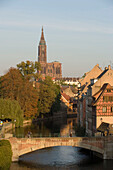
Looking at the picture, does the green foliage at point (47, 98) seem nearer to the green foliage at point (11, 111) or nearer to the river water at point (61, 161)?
the green foliage at point (11, 111)

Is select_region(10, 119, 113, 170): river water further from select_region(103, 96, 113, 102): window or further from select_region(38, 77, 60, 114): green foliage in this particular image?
select_region(38, 77, 60, 114): green foliage

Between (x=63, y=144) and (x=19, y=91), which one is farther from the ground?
(x=19, y=91)

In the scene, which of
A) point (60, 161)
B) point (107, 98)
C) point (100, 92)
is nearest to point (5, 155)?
point (60, 161)

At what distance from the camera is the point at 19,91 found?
93938 mm

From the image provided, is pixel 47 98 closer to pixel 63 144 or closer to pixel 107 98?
pixel 107 98

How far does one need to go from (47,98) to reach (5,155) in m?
62.9

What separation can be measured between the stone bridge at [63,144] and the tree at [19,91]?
147 ft

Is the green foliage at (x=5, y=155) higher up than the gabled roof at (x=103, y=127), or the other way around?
the gabled roof at (x=103, y=127)

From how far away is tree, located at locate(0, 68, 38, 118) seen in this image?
92.4 metres

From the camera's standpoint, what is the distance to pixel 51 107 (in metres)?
109

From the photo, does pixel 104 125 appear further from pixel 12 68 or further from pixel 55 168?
pixel 12 68

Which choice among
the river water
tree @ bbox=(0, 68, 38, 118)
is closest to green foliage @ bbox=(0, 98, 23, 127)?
tree @ bbox=(0, 68, 38, 118)

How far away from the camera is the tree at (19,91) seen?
92438 millimetres

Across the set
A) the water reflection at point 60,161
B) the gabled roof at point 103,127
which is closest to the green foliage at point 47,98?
the water reflection at point 60,161
